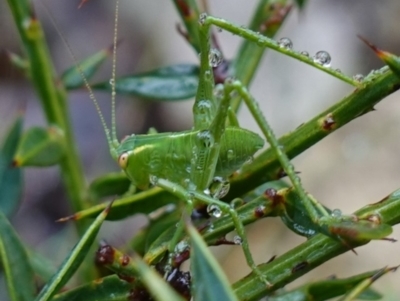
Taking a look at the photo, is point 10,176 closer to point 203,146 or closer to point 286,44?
point 203,146

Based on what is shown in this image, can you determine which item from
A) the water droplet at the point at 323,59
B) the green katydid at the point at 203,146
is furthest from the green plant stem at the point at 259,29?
the water droplet at the point at 323,59

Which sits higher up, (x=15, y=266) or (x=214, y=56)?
(x=214, y=56)

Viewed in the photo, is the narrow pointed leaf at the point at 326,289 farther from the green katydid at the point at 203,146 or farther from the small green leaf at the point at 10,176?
the small green leaf at the point at 10,176

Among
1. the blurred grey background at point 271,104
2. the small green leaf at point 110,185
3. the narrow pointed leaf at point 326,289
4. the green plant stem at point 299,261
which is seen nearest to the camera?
the green plant stem at point 299,261

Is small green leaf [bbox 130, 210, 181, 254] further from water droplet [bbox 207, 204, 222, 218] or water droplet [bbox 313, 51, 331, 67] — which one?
water droplet [bbox 313, 51, 331, 67]

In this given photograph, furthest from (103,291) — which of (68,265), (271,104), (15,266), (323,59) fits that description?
(271,104)

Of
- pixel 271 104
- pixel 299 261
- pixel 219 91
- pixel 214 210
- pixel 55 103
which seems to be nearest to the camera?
pixel 299 261

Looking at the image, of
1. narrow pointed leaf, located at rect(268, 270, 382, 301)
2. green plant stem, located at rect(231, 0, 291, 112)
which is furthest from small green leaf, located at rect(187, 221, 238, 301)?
green plant stem, located at rect(231, 0, 291, 112)
